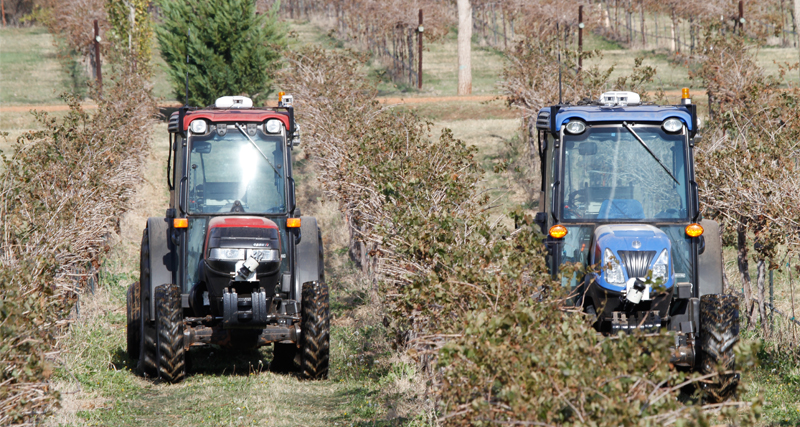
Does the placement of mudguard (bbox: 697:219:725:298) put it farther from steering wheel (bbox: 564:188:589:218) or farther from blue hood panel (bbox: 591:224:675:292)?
steering wheel (bbox: 564:188:589:218)

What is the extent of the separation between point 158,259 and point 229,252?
1239 millimetres

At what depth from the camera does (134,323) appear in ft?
30.3

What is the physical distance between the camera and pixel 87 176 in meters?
11.3

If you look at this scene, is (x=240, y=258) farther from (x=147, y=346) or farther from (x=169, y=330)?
(x=147, y=346)

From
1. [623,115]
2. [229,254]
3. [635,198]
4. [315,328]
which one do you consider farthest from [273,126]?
[635,198]

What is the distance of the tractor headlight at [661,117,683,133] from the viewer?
732 cm

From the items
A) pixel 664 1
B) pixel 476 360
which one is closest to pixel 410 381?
pixel 476 360

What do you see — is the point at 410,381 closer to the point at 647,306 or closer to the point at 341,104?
the point at 647,306

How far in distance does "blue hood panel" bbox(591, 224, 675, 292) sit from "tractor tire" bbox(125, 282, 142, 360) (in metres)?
4.87

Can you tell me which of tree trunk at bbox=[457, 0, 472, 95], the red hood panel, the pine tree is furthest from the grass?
the red hood panel

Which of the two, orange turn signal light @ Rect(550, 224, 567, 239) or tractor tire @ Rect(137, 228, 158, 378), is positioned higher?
orange turn signal light @ Rect(550, 224, 567, 239)

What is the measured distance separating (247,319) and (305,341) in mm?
688

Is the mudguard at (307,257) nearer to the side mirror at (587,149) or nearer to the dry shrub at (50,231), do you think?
the dry shrub at (50,231)

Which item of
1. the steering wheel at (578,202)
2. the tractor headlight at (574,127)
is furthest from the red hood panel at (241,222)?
the tractor headlight at (574,127)
